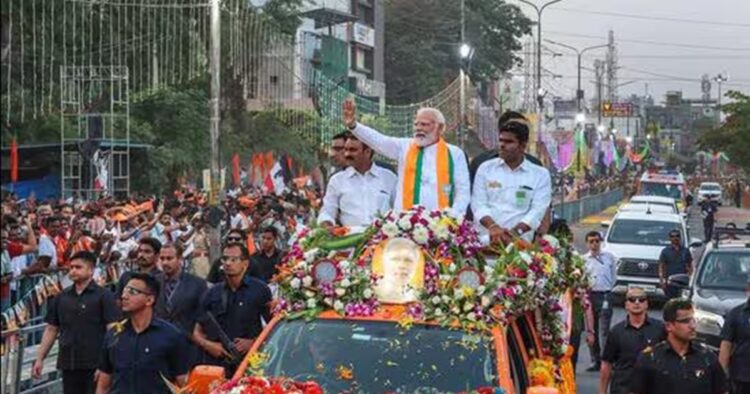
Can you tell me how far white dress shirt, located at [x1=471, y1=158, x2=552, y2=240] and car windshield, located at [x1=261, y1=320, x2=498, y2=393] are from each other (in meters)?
1.87

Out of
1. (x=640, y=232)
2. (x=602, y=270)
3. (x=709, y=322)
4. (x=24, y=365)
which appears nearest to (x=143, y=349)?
(x=24, y=365)

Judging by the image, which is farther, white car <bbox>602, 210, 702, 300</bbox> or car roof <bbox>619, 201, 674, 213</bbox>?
car roof <bbox>619, 201, 674, 213</bbox>

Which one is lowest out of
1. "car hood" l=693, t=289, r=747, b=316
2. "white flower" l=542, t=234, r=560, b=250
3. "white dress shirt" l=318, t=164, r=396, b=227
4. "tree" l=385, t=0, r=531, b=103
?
"car hood" l=693, t=289, r=747, b=316

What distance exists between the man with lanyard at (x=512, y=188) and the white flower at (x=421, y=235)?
44.3 inches

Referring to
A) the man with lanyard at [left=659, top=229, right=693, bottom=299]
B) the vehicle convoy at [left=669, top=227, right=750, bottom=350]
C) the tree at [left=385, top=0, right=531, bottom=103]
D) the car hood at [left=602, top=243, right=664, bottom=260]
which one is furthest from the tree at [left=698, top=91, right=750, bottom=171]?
the vehicle convoy at [left=669, top=227, right=750, bottom=350]

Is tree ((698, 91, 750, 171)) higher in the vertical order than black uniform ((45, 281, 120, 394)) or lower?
higher

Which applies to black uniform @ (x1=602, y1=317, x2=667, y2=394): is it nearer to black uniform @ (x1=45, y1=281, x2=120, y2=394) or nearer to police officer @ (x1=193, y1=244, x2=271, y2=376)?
police officer @ (x1=193, y1=244, x2=271, y2=376)

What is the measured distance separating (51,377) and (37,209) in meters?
8.12

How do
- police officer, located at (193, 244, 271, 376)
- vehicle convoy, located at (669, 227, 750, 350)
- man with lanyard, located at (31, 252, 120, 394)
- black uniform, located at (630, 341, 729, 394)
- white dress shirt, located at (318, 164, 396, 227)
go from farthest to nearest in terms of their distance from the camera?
vehicle convoy, located at (669, 227, 750, 350)
man with lanyard, located at (31, 252, 120, 394)
police officer, located at (193, 244, 271, 376)
white dress shirt, located at (318, 164, 396, 227)
black uniform, located at (630, 341, 729, 394)

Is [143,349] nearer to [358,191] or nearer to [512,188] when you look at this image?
[358,191]

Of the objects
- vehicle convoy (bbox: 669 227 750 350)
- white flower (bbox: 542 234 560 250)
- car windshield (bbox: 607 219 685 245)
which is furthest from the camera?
car windshield (bbox: 607 219 685 245)

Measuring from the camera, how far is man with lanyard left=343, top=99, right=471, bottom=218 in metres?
9.95

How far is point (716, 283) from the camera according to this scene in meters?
17.6

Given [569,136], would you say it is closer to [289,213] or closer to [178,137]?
[178,137]
